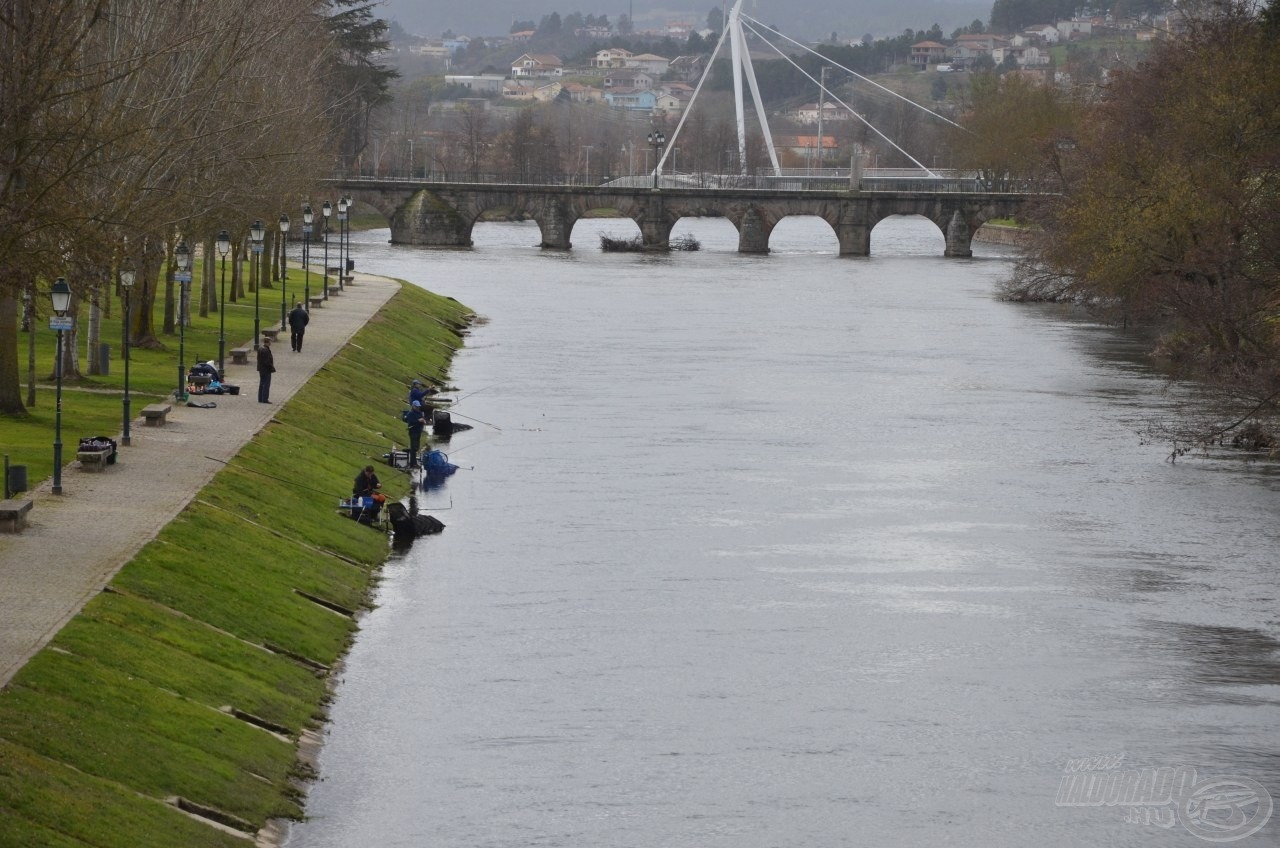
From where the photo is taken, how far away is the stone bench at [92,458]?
3412 cm

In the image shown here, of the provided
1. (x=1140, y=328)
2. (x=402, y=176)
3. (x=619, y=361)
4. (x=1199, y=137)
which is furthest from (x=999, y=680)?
(x=402, y=176)

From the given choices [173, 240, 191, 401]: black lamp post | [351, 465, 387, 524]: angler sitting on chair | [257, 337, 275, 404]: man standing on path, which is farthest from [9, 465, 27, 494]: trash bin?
[257, 337, 275, 404]: man standing on path

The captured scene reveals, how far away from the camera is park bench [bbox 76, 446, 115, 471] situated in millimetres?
34125

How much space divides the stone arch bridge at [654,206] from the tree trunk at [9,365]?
4136 inches

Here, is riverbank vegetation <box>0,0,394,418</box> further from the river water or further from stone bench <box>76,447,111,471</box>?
the river water

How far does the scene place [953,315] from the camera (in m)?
93.3

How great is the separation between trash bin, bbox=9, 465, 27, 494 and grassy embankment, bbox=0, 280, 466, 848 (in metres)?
2.45

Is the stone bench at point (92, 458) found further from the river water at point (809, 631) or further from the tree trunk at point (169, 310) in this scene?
the tree trunk at point (169, 310)

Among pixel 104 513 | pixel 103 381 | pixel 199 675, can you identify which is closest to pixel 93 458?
pixel 104 513

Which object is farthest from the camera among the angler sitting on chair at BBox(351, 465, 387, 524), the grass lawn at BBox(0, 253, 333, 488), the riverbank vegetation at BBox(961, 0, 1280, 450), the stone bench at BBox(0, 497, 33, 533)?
the riverbank vegetation at BBox(961, 0, 1280, 450)

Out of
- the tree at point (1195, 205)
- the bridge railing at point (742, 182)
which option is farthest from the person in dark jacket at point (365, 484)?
the bridge railing at point (742, 182)

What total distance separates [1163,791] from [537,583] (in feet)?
41.0

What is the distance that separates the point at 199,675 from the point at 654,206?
124048 mm

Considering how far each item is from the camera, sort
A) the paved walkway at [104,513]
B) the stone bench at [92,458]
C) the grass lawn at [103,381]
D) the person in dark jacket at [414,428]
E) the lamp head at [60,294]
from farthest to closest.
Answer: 1. the person in dark jacket at [414,428]
2. the grass lawn at [103,381]
3. the stone bench at [92,458]
4. the lamp head at [60,294]
5. the paved walkway at [104,513]
